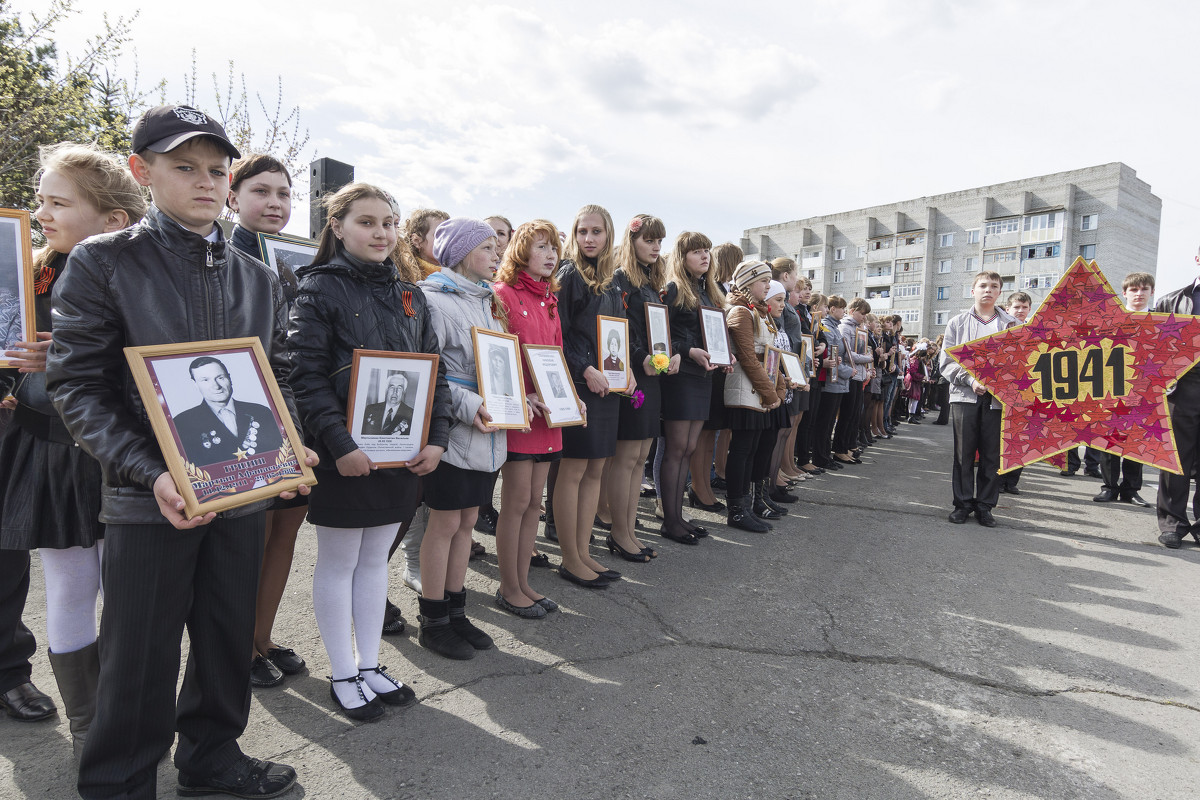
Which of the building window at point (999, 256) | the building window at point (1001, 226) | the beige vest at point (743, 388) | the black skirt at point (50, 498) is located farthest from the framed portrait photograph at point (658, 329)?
the building window at point (1001, 226)

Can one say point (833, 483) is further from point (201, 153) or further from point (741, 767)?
point (201, 153)

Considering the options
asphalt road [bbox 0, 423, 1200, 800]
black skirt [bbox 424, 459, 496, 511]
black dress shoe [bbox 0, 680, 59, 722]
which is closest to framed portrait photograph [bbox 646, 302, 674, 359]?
asphalt road [bbox 0, 423, 1200, 800]

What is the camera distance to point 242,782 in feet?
7.18

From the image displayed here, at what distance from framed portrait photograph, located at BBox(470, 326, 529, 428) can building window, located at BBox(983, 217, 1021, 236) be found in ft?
201

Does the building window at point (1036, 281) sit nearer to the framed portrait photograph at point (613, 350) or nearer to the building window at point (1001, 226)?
the building window at point (1001, 226)

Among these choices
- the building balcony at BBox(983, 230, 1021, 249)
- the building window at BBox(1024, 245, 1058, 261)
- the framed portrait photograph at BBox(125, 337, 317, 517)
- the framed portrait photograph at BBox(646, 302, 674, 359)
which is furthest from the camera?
the building balcony at BBox(983, 230, 1021, 249)

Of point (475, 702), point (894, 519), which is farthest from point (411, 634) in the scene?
point (894, 519)

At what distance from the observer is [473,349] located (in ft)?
10.6

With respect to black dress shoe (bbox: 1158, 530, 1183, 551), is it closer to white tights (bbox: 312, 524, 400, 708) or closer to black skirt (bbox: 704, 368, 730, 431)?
black skirt (bbox: 704, 368, 730, 431)

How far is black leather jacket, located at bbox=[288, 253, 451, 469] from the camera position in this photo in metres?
2.56

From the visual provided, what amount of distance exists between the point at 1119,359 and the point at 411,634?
6.84m

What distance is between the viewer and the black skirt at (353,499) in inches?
104

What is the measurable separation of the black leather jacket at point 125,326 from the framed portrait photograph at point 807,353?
6111mm

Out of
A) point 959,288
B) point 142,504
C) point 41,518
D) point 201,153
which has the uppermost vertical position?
point 959,288
